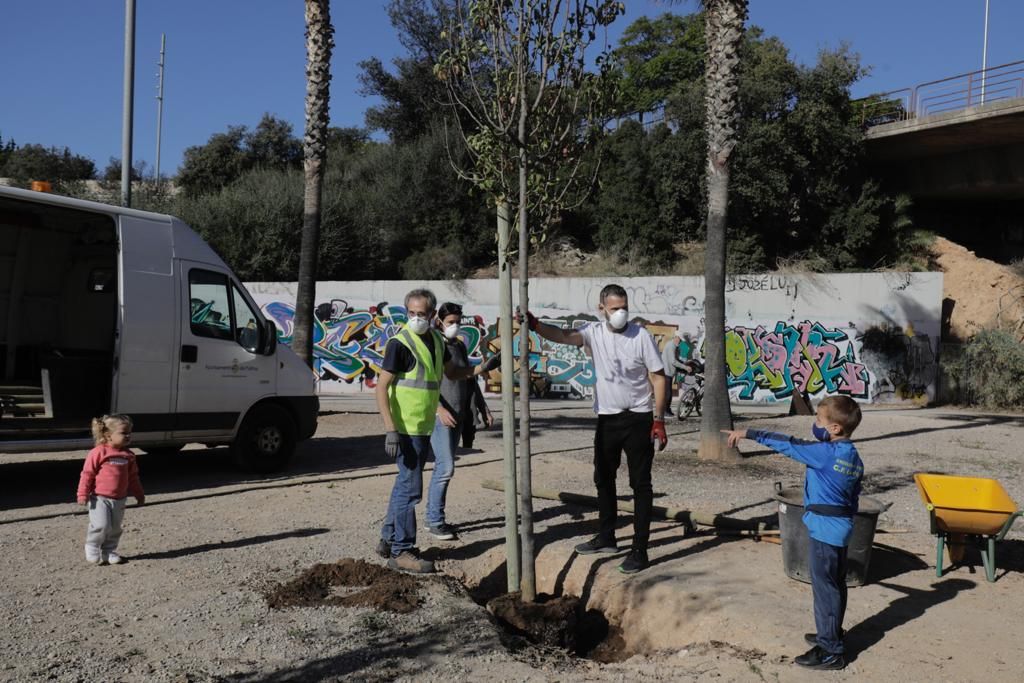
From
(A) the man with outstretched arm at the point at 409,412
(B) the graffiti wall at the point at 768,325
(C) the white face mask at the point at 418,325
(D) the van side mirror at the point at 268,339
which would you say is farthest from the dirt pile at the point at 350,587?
(B) the graffiti wall at the point at 768,325

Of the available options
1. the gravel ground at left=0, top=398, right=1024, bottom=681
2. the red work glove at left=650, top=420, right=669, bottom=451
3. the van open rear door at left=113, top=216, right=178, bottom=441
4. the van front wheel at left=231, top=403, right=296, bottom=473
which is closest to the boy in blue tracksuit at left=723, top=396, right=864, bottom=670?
the gravel ground at left=0, top=398, right=1024, bottom=681

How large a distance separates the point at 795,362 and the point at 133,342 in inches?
650

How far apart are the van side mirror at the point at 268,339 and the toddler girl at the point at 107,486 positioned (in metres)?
3.45

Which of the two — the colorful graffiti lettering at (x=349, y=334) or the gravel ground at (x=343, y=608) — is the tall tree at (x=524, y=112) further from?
the colorful graffiti lettering at (x=349, y=334)

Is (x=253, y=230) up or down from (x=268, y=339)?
up

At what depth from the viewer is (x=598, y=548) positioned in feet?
20.7

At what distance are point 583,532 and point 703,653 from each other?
2387 millimetres

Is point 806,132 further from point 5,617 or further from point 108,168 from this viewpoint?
point 108,168

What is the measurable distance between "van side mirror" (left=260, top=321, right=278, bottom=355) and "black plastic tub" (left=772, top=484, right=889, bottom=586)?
20.2 feet

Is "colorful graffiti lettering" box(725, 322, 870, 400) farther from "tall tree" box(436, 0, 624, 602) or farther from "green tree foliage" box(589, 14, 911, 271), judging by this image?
"tall tree" box(436, 0, 624, 602)

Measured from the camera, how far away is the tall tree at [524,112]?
5.23 meters

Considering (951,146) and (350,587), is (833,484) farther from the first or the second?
(951,146)

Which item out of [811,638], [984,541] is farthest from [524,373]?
[984,541]

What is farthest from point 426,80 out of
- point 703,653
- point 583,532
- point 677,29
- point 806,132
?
point 703,653
